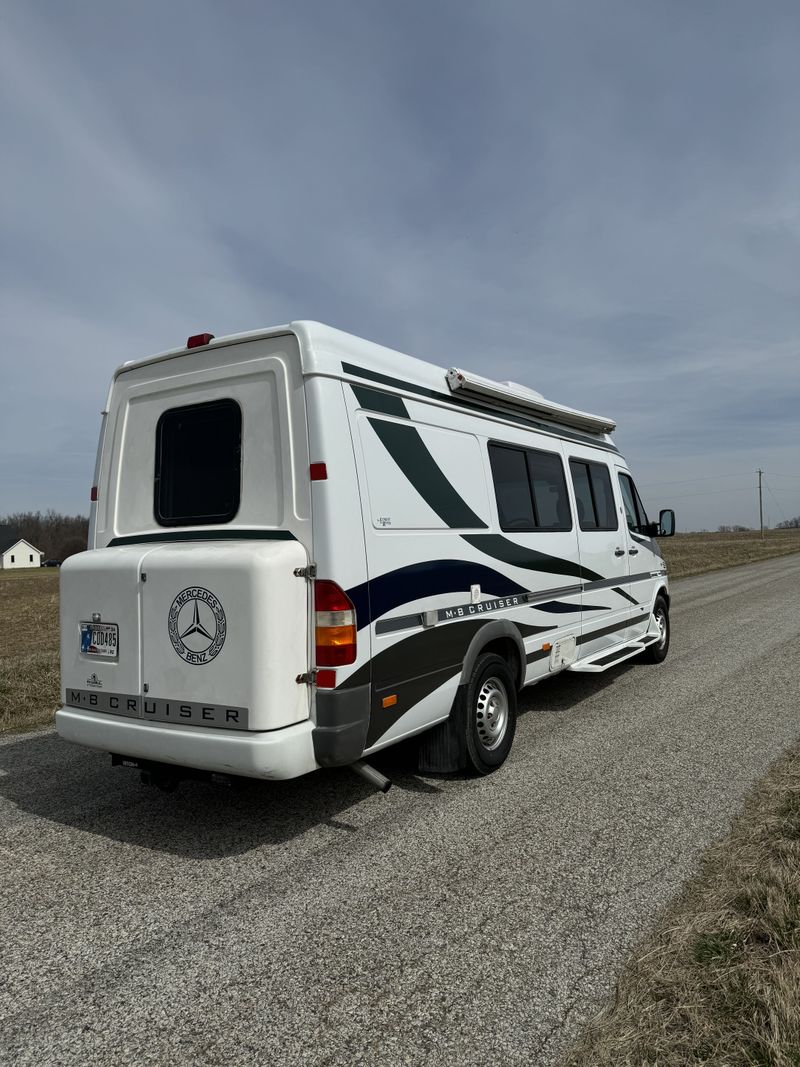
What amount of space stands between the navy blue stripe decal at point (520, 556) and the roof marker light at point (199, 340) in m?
1.96

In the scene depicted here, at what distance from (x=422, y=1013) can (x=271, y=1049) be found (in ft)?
1.67

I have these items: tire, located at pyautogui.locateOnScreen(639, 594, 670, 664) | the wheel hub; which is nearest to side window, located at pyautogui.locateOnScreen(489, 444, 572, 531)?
the wheel hub

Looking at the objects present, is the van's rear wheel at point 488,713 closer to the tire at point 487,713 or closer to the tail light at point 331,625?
the tire at point 487,713

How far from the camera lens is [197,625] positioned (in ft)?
12.5

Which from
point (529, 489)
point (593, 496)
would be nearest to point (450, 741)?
point (529, 489)

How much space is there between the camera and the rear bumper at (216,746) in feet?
11.7

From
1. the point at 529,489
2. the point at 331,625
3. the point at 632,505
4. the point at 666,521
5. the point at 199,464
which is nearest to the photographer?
the point at 331,625

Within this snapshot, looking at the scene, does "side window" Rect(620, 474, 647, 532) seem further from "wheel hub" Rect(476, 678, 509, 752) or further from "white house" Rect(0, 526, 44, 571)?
"white house" Rect(0, 526, 44, 571)

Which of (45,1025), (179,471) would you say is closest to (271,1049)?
(45,1025)

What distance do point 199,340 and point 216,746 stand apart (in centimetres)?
227

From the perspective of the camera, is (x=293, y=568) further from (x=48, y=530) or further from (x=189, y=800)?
(x=48, y=530)

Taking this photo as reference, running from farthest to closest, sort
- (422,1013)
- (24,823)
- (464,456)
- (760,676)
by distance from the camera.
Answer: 1. (760,676)
2. (464,456)
3. (24,823)
4. (422,1013)

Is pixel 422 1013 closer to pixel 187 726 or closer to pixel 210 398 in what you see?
pixel 187 726

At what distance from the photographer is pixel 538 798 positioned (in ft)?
14.9
